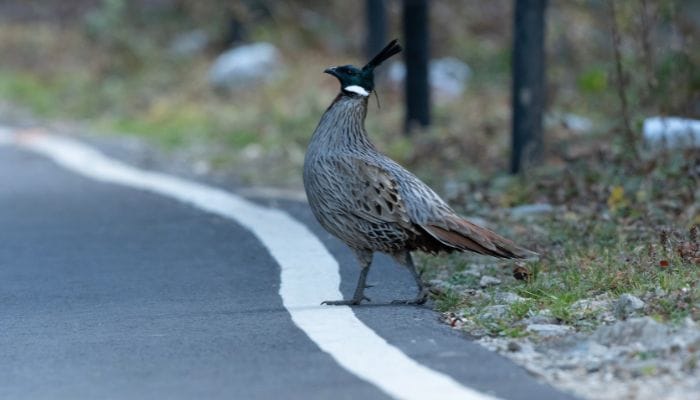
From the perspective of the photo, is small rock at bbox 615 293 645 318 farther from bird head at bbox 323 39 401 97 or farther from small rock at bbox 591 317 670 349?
bird head at bbox 323 39 401 97

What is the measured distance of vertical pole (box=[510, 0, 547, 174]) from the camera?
12047 millimetres

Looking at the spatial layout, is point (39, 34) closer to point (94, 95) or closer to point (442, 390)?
point (94, 95)

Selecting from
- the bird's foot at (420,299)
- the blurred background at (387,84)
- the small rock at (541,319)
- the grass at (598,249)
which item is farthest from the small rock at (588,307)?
the blurred background at (387,84)

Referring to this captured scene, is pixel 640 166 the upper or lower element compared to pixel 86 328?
upper

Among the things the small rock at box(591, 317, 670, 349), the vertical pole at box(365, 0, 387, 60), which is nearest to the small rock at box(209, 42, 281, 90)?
the vertical pole at box(365, 0, 387, 60)

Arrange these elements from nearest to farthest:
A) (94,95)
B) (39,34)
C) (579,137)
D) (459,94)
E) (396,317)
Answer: (396,317)
(579,137)
(459,94)
(94,95)
(39,34)

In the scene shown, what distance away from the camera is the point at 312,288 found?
7.54 metres

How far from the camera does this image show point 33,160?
15.7 metres

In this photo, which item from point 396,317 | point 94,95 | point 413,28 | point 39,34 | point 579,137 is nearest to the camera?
point 396,317

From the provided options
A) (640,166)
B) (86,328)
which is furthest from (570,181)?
(86,328)

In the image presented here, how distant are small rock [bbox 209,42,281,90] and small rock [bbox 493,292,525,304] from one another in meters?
14.9

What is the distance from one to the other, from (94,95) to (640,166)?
14283 mm

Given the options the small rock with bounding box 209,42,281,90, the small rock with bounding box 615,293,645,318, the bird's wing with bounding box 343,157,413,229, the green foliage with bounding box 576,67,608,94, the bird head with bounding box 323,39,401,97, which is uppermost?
the small rock with bounding box 209,42,281,90

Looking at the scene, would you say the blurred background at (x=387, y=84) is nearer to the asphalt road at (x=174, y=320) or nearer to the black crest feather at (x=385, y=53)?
the asphalt road at (x=174, y=320)
